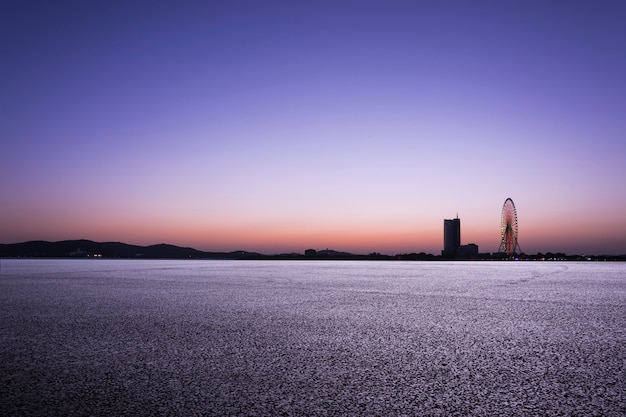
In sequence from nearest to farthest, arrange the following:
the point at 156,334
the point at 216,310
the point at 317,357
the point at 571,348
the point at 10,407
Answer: the point at 10,407
the point at 317,357
the point at 571,348
the point at 156,334
the point at 216,310

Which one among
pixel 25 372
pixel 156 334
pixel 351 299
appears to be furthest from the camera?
pixel 351 299

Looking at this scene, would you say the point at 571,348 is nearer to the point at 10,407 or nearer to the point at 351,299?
the point at 10,407

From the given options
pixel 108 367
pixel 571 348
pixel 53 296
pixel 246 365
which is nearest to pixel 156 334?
pixel 108 367

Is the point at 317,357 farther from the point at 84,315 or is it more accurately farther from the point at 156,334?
the point at 84,315

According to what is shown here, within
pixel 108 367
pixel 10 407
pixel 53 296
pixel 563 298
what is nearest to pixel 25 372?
pixel 108 367

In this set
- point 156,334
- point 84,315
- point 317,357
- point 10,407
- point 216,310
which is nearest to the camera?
point 10,407

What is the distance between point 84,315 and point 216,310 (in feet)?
8.18

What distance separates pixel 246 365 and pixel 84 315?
5.43 meters

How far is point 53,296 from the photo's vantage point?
12.7m

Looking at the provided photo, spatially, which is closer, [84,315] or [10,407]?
[10,407]

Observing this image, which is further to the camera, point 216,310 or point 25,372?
point 216,310

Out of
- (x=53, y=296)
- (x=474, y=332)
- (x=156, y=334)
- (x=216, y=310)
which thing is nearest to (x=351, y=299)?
(x=216, y=310)

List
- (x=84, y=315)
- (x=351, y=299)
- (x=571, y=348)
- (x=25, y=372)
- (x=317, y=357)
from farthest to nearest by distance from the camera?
(x=351, y=299) → (x=84, y=315) → (x=571, y=348) → (x=317, y=357) → (x=25, y=372)

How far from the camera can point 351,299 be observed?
12.0 meters
